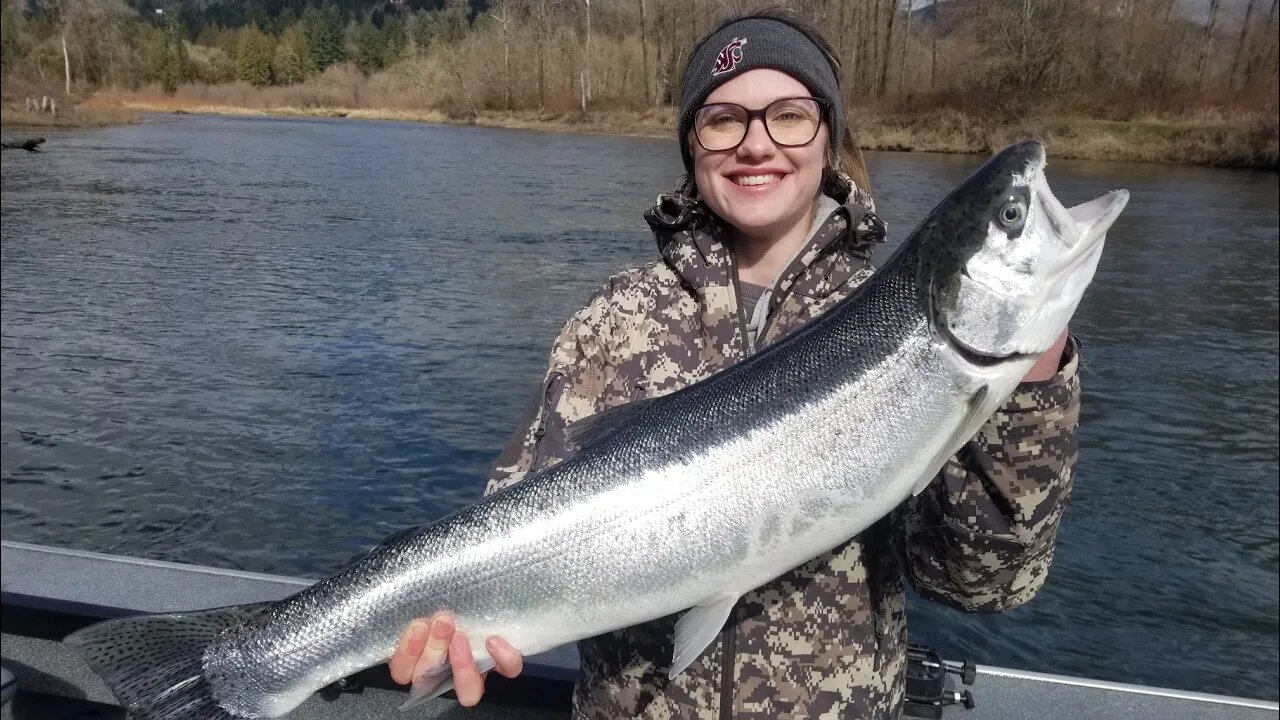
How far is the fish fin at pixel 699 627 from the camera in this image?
2143mm

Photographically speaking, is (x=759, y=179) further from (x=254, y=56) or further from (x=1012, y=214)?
(x=254, y=56)

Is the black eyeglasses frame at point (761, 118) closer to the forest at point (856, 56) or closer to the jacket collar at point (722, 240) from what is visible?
the jacket collar at point (722, 240)

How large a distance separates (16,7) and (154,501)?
43750 mm

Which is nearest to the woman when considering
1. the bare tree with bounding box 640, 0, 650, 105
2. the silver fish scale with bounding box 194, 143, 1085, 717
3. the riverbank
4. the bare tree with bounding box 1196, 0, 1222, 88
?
→ the silver fish scale with bounding box 194, 143, 1085, 717

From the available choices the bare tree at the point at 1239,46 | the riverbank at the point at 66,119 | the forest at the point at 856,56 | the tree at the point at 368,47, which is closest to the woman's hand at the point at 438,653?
the forest at the point at 856,56

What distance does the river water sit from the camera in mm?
7641

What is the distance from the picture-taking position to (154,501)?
8.51 m

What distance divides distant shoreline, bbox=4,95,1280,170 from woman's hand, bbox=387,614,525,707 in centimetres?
172

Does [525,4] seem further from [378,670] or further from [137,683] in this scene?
[137,683]

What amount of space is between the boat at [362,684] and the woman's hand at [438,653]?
1240mm

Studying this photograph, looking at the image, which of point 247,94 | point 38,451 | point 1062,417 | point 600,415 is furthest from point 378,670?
point 247,94

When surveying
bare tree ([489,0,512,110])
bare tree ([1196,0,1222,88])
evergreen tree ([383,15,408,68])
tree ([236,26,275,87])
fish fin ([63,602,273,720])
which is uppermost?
tree ([236,26,275,87])

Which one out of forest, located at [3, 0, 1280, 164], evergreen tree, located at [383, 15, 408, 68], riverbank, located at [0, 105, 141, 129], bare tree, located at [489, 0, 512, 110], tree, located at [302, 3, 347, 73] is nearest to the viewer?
forest, located at [3, 0, 1280, 164]

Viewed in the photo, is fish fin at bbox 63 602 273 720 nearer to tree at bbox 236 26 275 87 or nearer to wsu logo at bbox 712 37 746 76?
wsu logo at bbox 712 37 746 76
